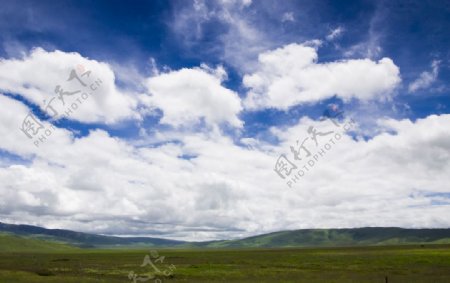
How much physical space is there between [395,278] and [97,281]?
133ft

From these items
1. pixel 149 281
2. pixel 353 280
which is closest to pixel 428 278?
pixel 353 280

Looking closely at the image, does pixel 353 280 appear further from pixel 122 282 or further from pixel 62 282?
pixel 62 282

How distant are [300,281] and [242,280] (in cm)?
818

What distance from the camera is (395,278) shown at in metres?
58.8

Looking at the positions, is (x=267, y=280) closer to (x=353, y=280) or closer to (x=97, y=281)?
(x=353, y=280)

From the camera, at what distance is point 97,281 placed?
55875mm

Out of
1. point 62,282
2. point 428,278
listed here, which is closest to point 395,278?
point 428,278

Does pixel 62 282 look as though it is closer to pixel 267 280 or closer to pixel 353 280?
pixel 267 280

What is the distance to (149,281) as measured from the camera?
58.7 metres

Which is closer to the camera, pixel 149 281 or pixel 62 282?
pixel 62 282

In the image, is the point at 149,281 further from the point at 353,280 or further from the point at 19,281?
the point at 353,280

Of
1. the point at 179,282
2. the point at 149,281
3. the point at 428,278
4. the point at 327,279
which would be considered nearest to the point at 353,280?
the point at 327,279

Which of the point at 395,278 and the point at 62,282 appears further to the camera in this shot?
the point at 395,278

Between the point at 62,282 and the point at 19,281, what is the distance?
6241 millimetres
